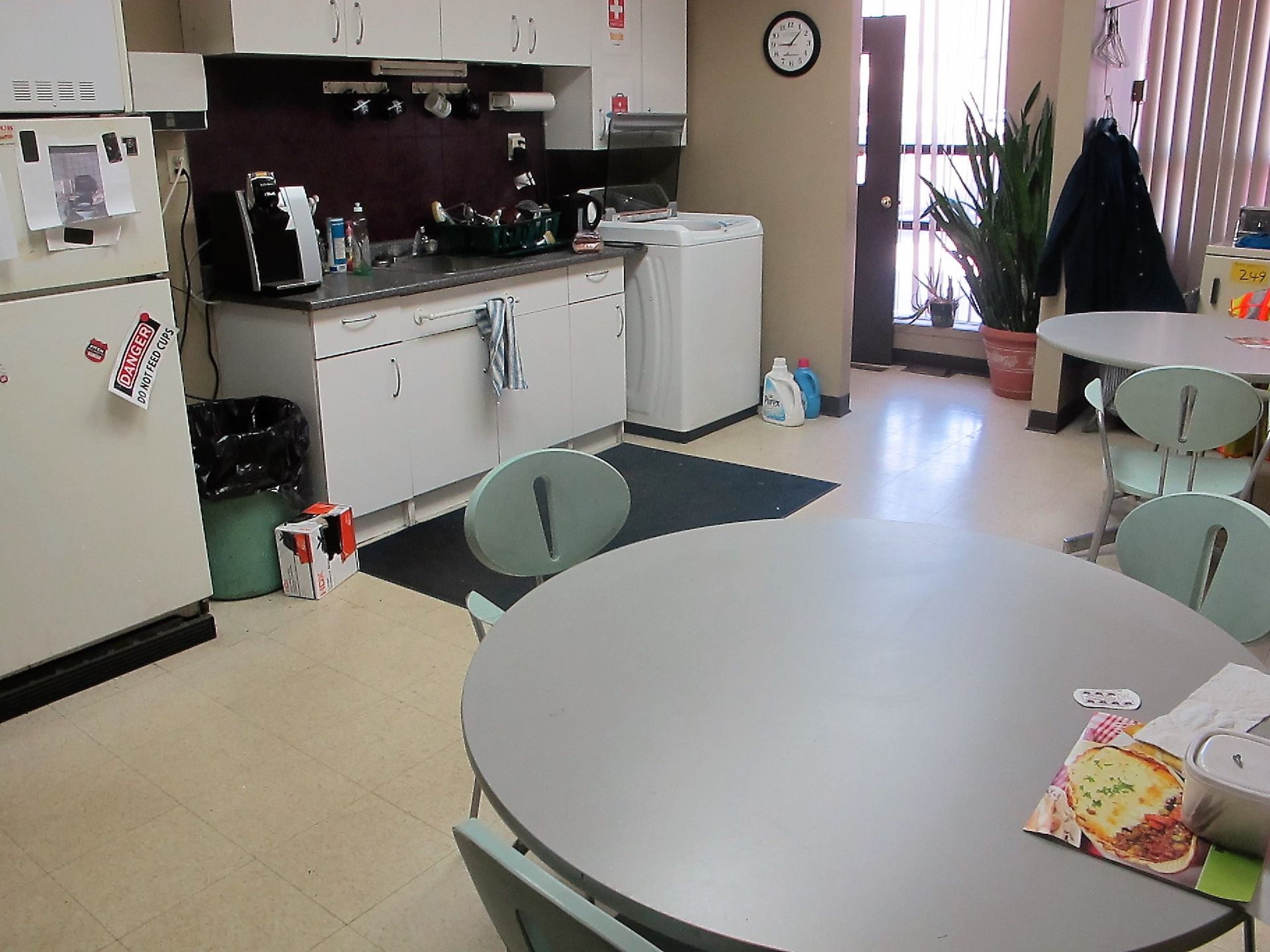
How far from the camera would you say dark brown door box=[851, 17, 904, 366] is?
600 centimetres

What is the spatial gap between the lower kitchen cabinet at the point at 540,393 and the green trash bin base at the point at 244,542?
1101 millimetres

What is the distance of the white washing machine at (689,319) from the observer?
4902 mm

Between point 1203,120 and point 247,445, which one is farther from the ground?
point 1203,120

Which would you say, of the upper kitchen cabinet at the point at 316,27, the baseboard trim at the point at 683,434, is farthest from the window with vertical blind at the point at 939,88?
the upper kitchen cabinet at the point at 316,27

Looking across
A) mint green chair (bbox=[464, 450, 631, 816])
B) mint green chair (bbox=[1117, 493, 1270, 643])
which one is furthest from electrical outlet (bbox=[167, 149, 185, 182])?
mint green chair (bbox=[1117, 493, 1270, 643])

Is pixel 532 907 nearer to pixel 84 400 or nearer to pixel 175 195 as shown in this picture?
pixel 84 400

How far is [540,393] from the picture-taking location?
4.54m

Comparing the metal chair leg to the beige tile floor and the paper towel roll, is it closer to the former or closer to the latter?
the beige tile floor

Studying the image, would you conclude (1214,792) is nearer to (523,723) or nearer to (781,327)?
(523,723)

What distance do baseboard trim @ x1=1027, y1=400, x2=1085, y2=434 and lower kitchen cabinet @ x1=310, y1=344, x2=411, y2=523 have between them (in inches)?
119

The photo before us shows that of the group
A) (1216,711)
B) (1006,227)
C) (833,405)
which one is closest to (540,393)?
(833,405)

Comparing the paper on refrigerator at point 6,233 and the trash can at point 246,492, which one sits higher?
the paper on refrigerator at point 6,233

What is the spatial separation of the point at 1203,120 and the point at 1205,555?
162 inches

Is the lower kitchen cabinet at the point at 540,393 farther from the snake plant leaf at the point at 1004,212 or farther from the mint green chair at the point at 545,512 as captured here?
the snake plant leaf at the point at 1004,212
